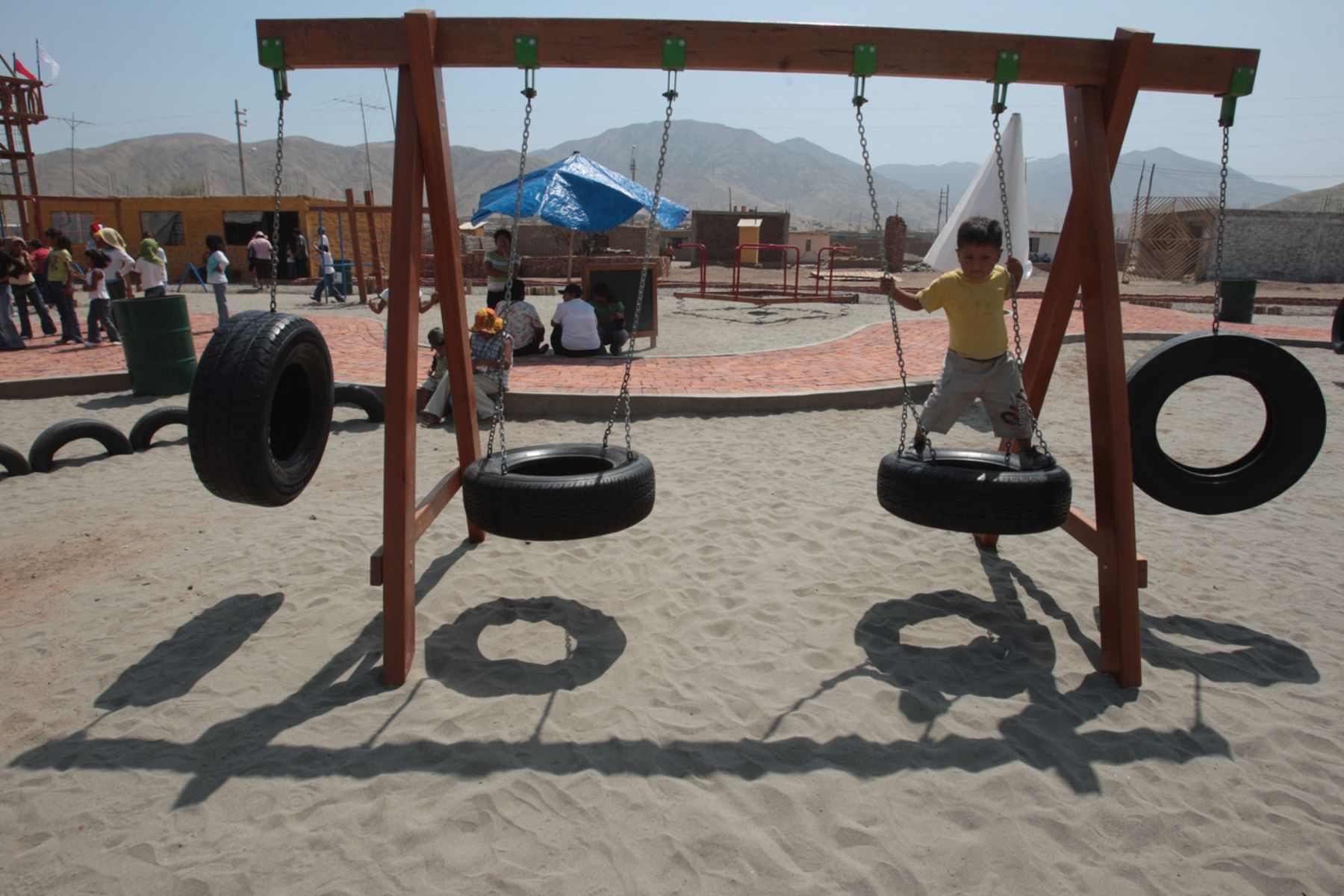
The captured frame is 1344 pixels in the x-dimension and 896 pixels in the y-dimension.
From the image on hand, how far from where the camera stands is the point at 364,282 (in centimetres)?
1908

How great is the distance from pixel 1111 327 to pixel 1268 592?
192cm

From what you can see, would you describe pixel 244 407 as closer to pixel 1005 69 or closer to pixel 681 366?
pixel 1005 69

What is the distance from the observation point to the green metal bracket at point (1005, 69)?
11.7 feet

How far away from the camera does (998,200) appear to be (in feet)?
34.7

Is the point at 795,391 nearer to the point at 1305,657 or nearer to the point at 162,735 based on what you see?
the point at 1305,657

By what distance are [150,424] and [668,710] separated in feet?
18.3

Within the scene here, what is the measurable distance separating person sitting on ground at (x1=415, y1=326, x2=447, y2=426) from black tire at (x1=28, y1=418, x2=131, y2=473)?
238 centimetres

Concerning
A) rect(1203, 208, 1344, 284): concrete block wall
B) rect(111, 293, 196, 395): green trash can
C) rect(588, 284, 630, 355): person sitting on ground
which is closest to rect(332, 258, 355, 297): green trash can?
rect(588, 284, 630, 355): person sitting on ground

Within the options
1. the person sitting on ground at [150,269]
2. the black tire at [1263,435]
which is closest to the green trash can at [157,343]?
the person sitting on ground at [150,269]

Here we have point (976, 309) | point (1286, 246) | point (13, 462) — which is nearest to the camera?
point (976, 309)

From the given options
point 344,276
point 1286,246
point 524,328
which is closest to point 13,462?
point 524,328

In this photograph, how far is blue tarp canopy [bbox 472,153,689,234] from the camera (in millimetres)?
12227

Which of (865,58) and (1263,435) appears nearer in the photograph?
(865,58)

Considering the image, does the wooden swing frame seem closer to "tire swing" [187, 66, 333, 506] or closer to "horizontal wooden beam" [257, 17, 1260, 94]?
"horizontal wooden beam" [257, 17, 1260, 94]
